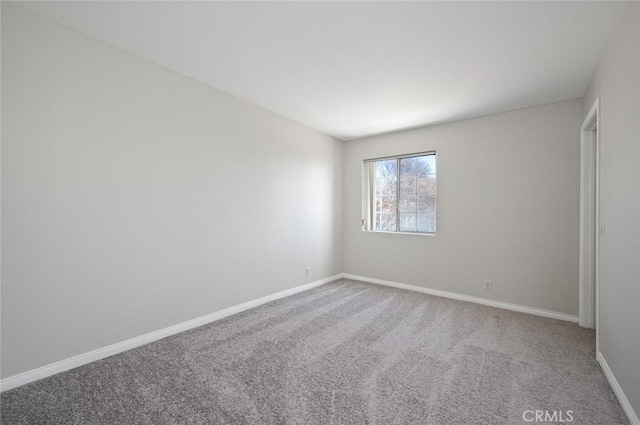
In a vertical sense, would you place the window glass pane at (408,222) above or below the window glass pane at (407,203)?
below

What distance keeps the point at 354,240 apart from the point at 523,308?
101 inches

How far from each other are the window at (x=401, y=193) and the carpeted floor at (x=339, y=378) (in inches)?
68.6

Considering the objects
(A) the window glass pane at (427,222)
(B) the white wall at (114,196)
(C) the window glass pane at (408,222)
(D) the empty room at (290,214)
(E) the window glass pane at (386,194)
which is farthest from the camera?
(E) the window glass pane at (386,194)

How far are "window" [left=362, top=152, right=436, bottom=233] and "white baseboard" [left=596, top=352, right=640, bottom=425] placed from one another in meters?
2.34

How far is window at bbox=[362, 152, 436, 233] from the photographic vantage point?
4402 mm

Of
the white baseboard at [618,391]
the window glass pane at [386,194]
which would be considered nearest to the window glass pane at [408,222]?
the window glass pane at [386,194]

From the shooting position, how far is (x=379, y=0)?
183 cm

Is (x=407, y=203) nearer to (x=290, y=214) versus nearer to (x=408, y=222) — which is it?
(x=408, y=222)

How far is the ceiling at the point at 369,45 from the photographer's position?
6.32 ft

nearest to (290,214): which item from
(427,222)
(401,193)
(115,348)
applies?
(401,193)

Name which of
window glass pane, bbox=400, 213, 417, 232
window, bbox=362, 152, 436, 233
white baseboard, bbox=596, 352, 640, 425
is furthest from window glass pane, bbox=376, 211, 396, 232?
white baseboard, bbox=596, 352, 640, 425

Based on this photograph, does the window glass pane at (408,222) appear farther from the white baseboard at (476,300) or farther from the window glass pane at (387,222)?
the white baseboard at (476,300)

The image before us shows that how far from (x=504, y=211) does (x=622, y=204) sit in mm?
1911

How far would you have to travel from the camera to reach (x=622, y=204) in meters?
1.82
